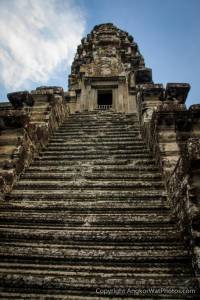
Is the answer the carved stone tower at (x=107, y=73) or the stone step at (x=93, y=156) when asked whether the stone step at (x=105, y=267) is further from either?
the carved stone tower at (x=107, y=73)

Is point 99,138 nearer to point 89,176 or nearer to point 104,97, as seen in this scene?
point 89,176

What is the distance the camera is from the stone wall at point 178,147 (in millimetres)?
3025

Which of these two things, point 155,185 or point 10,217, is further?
point 155,185

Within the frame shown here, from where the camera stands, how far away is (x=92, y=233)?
3461 millimetres

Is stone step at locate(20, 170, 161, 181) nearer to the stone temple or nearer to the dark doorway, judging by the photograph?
the stone temple

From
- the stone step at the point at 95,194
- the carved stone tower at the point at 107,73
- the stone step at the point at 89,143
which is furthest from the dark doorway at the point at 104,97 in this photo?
the stone step at the point at 95,194

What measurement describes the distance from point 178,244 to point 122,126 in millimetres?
4598

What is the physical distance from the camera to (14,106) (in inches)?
259

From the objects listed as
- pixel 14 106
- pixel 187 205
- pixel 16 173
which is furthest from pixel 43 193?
pixel 14 106

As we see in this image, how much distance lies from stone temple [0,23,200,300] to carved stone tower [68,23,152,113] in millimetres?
3231

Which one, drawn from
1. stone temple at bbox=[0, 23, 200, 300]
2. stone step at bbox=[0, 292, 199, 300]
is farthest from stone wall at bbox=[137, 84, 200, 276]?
stone step at bbox=[0, 292, 199, 300]

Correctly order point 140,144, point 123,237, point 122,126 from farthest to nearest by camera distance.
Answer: point 122,126 → point 140,144 → point 123,237

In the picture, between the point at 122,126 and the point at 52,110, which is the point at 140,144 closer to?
the point at 122,126

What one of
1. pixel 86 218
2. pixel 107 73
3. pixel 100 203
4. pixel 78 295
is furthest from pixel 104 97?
pixel 78 295
